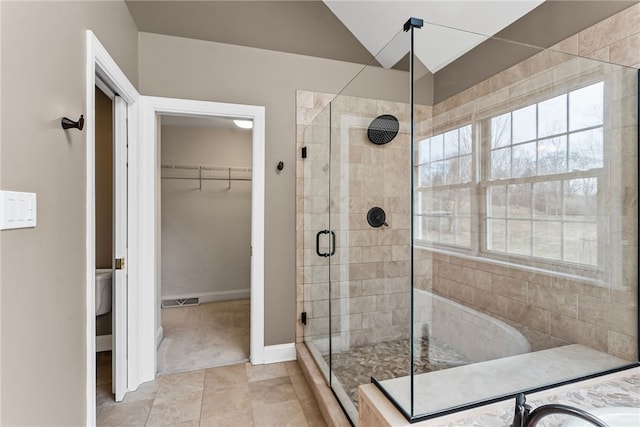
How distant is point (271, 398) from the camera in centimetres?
204

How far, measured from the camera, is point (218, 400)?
2020 millimetres

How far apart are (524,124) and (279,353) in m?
2.47

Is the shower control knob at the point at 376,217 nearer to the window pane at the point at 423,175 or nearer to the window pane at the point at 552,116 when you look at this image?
the window pane at the point at 423,175

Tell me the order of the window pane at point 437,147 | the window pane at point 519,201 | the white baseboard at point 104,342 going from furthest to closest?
the white baseboard at point 104,342 → the window pane at point 437,147 → the window pane at point 519,201

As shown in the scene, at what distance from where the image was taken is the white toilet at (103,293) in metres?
2.45

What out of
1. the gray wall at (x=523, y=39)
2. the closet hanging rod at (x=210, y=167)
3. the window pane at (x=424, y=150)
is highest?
the gray wall at (x=523, y=39)

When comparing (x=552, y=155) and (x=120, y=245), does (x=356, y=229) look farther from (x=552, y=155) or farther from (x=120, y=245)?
(x=120, y=245)

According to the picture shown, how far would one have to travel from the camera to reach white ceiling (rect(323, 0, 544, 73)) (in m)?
1.80

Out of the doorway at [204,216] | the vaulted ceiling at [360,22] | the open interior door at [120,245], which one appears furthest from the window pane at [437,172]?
the doorway at [204,216]

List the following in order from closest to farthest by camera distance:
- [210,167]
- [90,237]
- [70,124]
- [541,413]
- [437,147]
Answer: [541,413] → [70,124] → [90,237] → [437,147] → [210,167]

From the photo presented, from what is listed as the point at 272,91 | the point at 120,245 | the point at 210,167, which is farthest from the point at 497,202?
the point at 210,167

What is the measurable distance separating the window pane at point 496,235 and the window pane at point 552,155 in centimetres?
44

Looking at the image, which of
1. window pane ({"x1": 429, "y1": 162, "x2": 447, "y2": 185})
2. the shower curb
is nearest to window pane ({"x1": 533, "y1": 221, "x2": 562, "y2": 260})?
window pane ({"x1": 429, "y1": 162, "x2": 447, "y2": 185})

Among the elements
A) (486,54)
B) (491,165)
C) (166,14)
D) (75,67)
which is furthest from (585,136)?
(166,14)
